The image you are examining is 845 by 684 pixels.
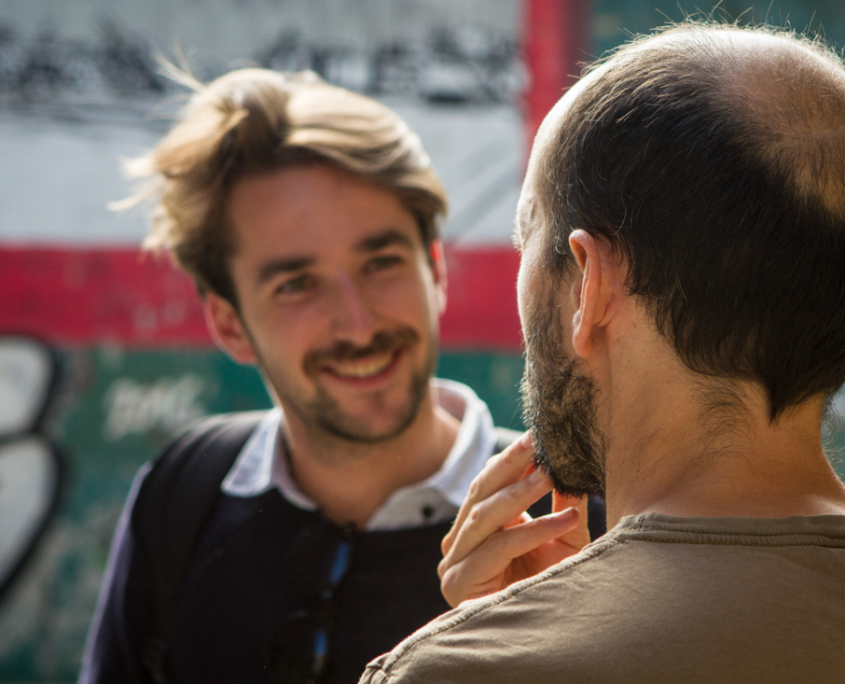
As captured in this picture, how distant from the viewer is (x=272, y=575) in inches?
71.2

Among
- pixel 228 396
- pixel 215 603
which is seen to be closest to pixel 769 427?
pixel 215 603

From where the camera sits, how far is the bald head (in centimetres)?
93

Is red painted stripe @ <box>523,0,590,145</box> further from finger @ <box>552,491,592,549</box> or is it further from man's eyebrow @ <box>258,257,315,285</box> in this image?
→ finger @ <box>552,491,592,549</box>

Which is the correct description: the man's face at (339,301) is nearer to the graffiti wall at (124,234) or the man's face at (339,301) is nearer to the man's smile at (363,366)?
the man's smile at (363,366)

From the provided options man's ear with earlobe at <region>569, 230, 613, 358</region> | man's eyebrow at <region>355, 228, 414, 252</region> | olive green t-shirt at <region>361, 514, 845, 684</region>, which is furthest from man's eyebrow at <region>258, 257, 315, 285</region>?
olive green t-shirt at <region>361, 514, 845, 684</region>

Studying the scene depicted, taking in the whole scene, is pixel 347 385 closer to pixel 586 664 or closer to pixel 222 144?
pixel 222 144

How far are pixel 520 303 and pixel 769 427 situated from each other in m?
0.39

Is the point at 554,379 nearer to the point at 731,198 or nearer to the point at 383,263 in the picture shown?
the point at 731,198

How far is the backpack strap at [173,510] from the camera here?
1.90 meters

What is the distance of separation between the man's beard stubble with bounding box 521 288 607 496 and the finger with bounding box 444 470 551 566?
0.04m

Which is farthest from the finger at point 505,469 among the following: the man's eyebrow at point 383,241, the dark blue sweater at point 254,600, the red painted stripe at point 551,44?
the red painted stripe at point 551,44

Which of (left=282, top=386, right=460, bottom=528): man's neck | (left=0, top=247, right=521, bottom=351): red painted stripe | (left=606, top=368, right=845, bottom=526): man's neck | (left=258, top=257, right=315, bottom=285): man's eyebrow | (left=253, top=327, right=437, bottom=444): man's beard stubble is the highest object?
(left=606, top=368, right=845, bottom=526): man's neck

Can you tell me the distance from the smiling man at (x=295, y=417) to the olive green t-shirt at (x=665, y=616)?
0.85m

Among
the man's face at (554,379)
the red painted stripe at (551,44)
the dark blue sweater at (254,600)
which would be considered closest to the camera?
the man's face at (554,379)
